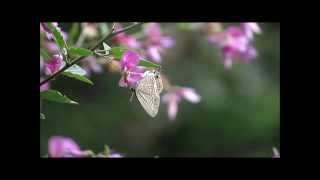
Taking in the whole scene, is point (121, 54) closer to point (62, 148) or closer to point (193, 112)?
point (62, 148)

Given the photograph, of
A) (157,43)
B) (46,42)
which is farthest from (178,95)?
(46,42)

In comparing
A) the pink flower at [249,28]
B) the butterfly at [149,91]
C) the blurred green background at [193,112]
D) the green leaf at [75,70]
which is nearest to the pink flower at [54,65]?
the green leaf at [75,70]

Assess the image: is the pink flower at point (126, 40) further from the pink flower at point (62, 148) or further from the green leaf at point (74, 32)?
the pink flower at point (62, 148)

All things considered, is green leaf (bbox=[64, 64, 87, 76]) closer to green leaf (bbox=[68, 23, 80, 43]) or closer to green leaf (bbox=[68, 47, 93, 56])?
green leaf (bbox=[68, 47, 93, 56])

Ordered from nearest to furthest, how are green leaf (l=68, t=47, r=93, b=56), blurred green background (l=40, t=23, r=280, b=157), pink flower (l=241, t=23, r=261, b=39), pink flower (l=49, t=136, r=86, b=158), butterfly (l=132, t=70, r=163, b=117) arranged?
green leaf (l=68, t=47, r=93, b=56)
butterfly (l=132, t=70, r=163, b=117)
pink flower (l=49, t=136, r=86, b=158)
pink flower (l=241, t=23, r=261, b=39)
blurred green background (l=40, t=23, r=280, b=157)

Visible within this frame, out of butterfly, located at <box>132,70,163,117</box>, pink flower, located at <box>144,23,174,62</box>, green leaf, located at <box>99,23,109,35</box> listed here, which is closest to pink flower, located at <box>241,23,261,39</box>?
pink flower, located at <box>144,23,174,62</box>
